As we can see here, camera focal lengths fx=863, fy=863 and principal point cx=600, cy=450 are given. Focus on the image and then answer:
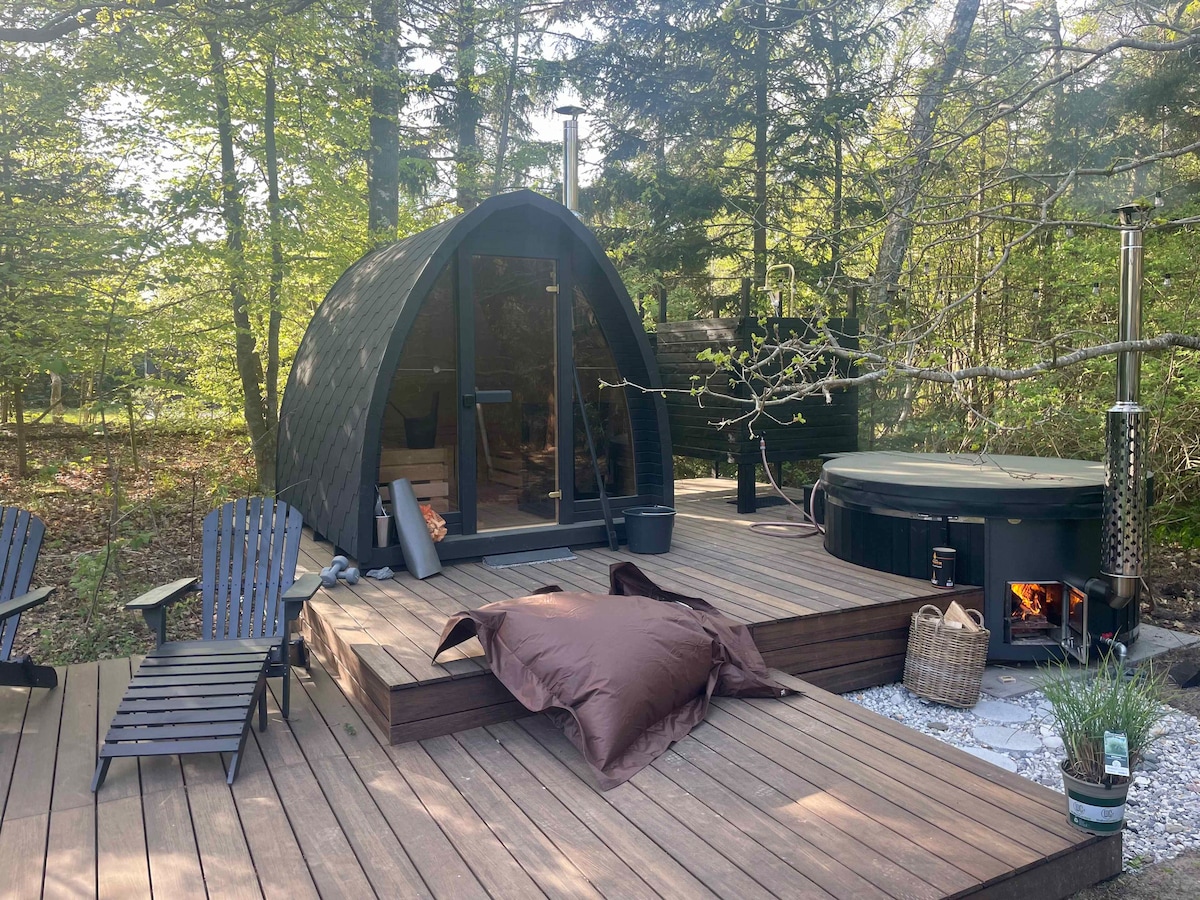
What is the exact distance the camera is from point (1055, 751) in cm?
373

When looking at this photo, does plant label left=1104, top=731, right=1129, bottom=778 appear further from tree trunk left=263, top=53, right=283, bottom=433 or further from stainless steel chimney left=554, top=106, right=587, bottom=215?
tree trunk left=263, top=53, right=283, bottom=433

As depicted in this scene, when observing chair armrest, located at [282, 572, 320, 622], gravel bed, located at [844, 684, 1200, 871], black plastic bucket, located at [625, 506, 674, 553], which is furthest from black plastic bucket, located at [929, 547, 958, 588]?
chair armrest, located at [282, 572, 320, 622]

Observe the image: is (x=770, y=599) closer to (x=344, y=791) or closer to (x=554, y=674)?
(x=554, y=674)

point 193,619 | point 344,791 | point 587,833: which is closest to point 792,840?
point 587,833

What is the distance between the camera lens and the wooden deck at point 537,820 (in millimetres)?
2324

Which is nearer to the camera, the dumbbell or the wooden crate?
the dumbbell

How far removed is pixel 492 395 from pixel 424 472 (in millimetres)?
657

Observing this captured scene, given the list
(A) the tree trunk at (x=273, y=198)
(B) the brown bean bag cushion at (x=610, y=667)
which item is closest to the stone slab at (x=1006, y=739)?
(B) the brown bean bag cushion at (x=610, y=667)

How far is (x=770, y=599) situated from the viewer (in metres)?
4.48

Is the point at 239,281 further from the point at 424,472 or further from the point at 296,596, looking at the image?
the point at 296,596

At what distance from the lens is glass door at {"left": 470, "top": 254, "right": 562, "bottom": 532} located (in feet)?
18.4

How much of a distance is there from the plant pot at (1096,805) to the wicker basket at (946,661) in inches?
63.2

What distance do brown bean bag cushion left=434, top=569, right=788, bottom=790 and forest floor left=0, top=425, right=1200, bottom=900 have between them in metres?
1.41

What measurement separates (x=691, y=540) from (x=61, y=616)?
14.4 ft
